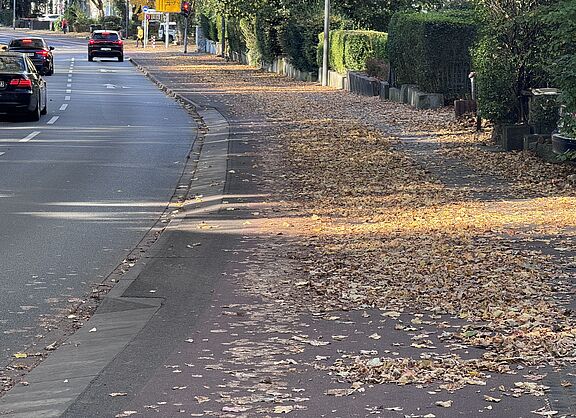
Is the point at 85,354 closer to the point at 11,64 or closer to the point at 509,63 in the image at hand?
the point at 509,63

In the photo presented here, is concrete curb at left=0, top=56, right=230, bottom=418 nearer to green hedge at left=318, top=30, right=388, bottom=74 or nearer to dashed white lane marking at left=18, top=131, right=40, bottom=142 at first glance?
dashed white lane marking at left=18, top=131, right=40, bottom=142

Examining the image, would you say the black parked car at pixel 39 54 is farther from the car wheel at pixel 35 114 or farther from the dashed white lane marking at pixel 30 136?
the dashed white lane marking at pixel 30 136

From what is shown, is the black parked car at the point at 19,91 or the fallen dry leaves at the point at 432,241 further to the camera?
the black parked car at the point at 19,91

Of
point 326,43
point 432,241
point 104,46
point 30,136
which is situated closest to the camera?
point 432,241

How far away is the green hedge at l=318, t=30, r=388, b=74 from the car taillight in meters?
13.1

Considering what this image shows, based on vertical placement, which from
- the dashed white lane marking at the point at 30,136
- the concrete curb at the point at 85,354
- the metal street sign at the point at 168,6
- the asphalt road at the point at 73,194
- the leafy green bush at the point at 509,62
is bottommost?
the dashed white lane marking at the point at 30,136

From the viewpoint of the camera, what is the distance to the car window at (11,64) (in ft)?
87.8

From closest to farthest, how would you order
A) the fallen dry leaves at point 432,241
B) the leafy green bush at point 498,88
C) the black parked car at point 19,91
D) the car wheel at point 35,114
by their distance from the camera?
the fallen dry leaves at point 432,241, the leafy green bush at point 498,88, the black parked car at point 19,91, the car wheel at point 35,114

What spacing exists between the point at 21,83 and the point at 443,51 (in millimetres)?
9878

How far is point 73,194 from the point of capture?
591 inches

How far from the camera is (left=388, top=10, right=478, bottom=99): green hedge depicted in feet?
93.1

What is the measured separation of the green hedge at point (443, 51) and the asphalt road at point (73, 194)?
583cm

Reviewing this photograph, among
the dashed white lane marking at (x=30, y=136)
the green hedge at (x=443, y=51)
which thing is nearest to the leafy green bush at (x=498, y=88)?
the dashed white lane marking at (x=30, y=136)

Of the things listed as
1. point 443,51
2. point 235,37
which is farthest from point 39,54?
point 443,51
